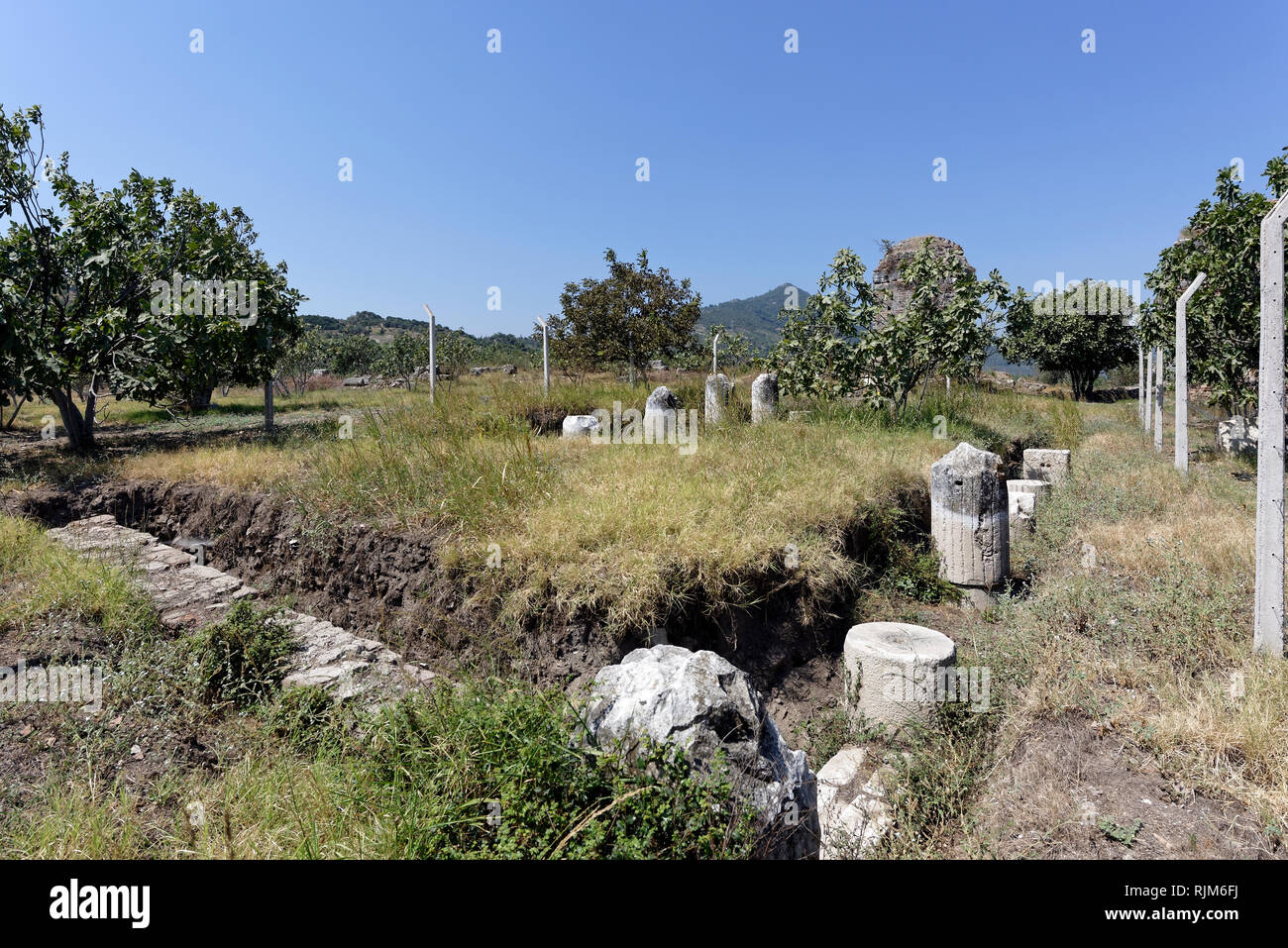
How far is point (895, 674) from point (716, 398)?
6880 millimetres

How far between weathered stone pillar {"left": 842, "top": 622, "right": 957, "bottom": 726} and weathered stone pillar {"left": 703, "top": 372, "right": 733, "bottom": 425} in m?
5.65

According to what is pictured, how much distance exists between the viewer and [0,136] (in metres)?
8.94

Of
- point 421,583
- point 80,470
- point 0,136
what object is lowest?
point 421,583

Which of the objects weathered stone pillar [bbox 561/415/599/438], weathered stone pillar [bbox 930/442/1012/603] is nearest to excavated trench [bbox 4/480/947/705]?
weathered stone pillar [bbox 930/442/1012/603]

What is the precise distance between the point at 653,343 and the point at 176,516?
12411 mm

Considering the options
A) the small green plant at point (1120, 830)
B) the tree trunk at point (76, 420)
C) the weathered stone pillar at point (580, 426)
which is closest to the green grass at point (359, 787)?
the small green plant at point (1120, 830)

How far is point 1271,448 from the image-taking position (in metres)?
3.84

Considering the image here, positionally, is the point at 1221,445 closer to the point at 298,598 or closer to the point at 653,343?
the point at 653,343

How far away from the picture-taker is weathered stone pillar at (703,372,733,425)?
9878 millimetres

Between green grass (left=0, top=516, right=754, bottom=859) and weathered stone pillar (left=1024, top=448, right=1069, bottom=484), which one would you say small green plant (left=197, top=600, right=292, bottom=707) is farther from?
weathered stone pillar (left=1024, top=448, right=1069, bottom=484)

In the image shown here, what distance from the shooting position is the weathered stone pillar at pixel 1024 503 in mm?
7477

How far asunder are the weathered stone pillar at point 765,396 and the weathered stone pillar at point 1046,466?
13.1 feet

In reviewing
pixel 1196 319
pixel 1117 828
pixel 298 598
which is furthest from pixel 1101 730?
pixel 1196 319

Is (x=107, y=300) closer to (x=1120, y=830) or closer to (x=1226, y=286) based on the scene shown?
(x=1120, y=830)
